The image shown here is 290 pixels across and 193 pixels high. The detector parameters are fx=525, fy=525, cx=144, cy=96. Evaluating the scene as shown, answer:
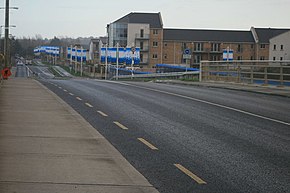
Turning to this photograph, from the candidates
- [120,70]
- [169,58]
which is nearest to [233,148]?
[120,70]

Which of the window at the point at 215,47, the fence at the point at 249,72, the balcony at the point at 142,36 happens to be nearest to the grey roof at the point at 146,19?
the balcony at the point at 142,36

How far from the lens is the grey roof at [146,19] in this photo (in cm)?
9975

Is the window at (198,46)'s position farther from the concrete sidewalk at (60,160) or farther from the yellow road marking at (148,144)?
the yellow road marking at (148,144)

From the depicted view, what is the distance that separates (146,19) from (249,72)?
229ft

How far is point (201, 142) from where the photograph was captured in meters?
10.7

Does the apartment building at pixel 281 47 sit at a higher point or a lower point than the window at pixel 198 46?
lower

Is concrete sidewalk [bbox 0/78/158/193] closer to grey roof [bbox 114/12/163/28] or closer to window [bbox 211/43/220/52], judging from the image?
grey roof [bbox 114/12/163/28]

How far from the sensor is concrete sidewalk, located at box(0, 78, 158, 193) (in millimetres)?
6918

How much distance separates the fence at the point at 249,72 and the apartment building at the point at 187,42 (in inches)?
2323

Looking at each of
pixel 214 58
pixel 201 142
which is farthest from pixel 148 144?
pixel 214 58

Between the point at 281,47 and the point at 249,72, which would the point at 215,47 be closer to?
the point at 281,47

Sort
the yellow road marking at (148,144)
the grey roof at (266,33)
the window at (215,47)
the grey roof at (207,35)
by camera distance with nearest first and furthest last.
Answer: the yellow road marking at (148,144) → the grey roof at (266,33) → the grey roof at (207,35) → the window at (215,47)

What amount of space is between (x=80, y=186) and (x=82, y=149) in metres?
2.72

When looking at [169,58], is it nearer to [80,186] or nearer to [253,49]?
[253,49]
